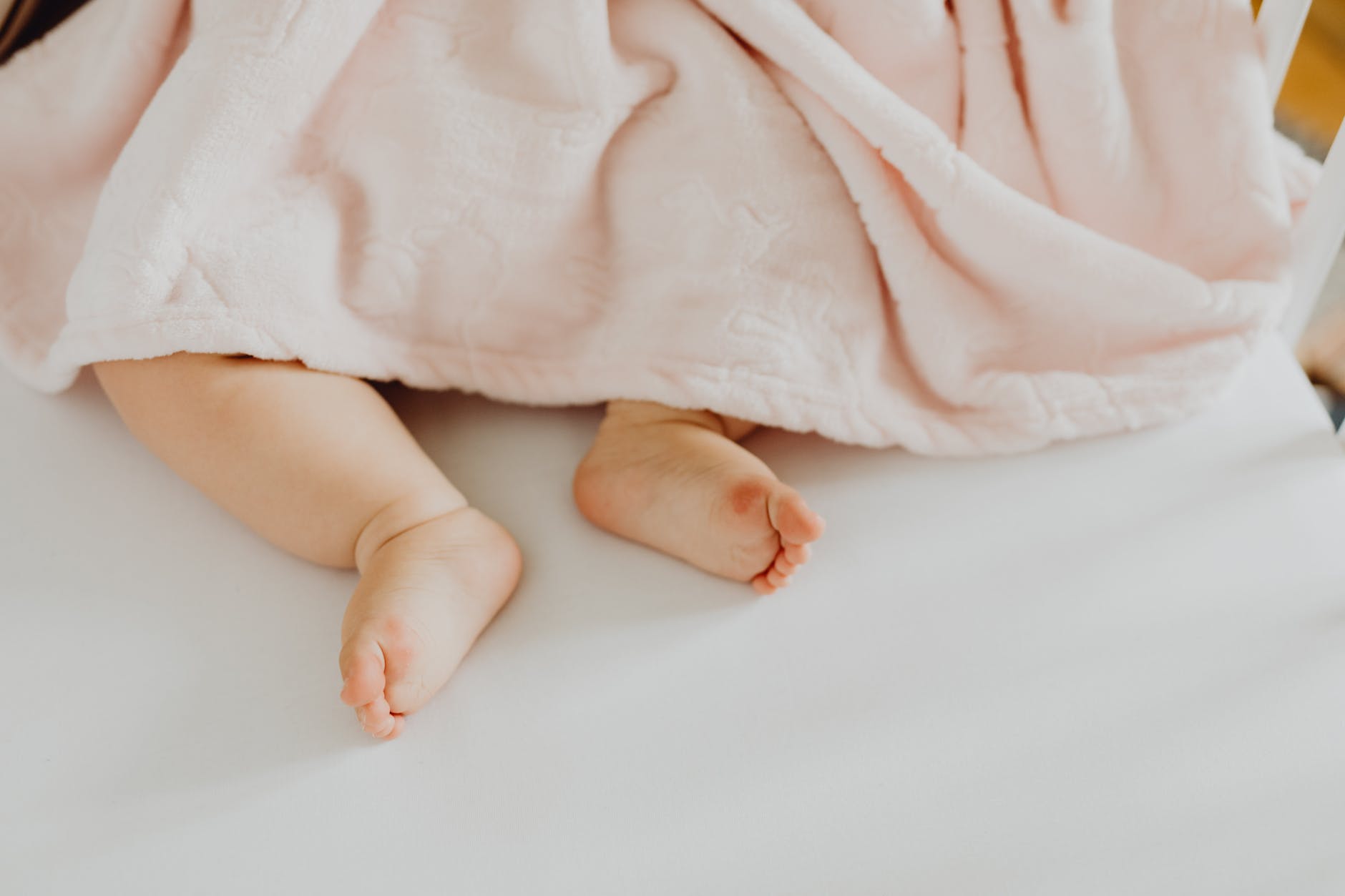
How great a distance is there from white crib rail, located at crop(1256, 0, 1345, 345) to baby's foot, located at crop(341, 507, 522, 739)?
0.60 meters

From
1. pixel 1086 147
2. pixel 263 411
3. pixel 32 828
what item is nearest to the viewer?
pixel 32 828

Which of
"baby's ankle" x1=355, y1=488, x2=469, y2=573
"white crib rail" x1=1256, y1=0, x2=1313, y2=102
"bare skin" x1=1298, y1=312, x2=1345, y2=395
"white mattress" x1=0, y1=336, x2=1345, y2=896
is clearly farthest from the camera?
"bare skin" x1=1298, y1=312, x2=1345, y2=395

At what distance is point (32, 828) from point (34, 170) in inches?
18.6

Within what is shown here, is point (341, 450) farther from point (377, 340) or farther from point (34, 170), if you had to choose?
point (34, 170)

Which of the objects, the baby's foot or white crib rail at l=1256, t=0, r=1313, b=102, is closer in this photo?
the baby's foot

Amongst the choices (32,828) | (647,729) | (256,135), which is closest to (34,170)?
(256,135)

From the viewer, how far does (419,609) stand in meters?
0.64

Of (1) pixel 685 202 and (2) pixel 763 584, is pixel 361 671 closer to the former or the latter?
(2) pixel 763 584

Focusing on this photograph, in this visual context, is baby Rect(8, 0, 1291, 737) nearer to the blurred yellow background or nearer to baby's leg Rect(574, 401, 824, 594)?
baby's leg Rect(574, 401, 824, 594)

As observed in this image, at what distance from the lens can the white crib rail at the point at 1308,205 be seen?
789 millimetres

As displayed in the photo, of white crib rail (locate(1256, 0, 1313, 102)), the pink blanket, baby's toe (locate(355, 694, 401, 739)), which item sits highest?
white crib rail (locate(1256, 0, 1313, 102))

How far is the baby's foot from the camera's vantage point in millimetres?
614

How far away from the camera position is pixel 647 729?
0.64 m

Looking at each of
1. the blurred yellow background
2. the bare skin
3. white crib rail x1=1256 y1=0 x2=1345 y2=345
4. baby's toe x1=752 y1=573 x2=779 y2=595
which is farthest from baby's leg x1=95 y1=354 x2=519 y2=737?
the blurred yellow background
